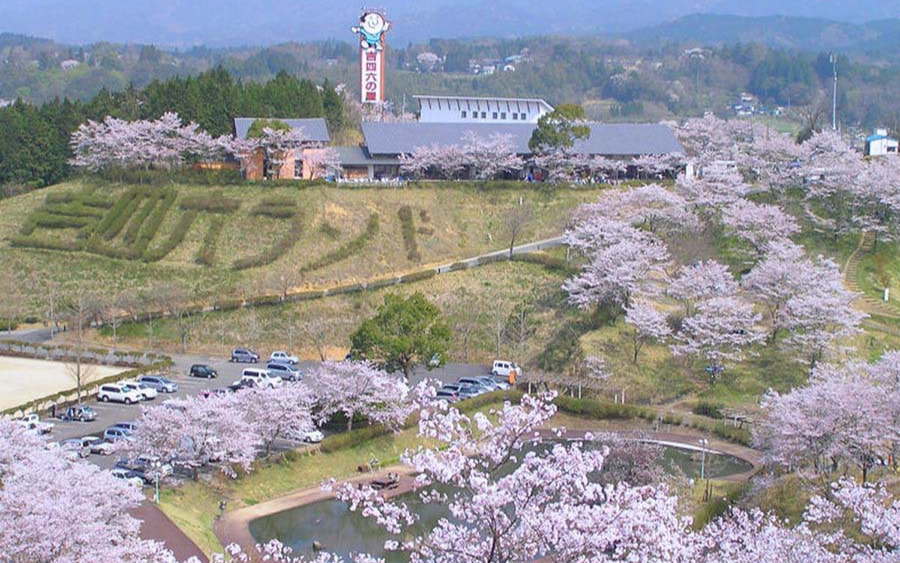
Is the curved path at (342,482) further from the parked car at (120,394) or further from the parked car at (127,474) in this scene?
the parked car at (120,394)

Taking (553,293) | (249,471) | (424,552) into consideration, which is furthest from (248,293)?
(424,552)

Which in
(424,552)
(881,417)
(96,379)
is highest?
(424,552)

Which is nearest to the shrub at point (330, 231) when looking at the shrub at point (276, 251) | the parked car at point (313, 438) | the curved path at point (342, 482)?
the shrub at point (276, 251)

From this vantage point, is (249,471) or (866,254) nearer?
(249,471)

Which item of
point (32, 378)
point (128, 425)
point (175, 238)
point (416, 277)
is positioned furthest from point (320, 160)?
point (128, 425)

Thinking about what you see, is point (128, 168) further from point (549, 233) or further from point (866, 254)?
point (866, 254)

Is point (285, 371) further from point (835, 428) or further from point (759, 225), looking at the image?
point (759, 225)

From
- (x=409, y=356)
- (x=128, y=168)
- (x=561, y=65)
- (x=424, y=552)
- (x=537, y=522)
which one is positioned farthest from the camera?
(x=561, y=65)

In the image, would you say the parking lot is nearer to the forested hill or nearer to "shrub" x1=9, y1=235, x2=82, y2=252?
"shrub" x1=9, y1=235, x2=82, y2=252
